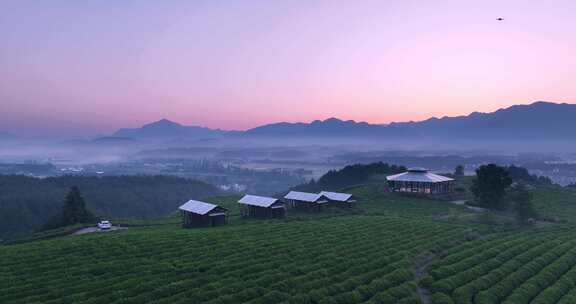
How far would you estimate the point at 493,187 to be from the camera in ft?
208

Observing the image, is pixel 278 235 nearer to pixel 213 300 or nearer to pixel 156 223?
pixel 213 300

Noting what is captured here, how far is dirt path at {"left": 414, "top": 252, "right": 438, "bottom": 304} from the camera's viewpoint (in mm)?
25422

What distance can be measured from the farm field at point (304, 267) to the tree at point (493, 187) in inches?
696

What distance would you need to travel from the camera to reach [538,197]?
7106 centimetres

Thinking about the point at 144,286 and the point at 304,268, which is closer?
the point at 144,286

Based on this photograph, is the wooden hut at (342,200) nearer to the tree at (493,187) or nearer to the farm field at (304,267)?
the farm field at (304,267)

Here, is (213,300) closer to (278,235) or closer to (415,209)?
(278,235)

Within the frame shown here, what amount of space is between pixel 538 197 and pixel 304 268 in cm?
5968

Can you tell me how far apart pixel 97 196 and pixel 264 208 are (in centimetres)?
10073

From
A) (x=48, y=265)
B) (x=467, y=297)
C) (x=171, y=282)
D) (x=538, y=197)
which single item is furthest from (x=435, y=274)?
(x=538, y=197)

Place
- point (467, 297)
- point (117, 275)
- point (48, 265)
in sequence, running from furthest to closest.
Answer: point (48, 265)
point (117, 275)
point (467, 297)

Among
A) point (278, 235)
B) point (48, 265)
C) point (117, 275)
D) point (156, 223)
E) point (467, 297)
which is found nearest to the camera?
point (467, 297)

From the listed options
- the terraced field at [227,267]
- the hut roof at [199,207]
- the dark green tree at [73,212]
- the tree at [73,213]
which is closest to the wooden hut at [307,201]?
the hut roof at [199,207]

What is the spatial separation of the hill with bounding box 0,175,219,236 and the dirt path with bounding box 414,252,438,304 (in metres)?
76.3
